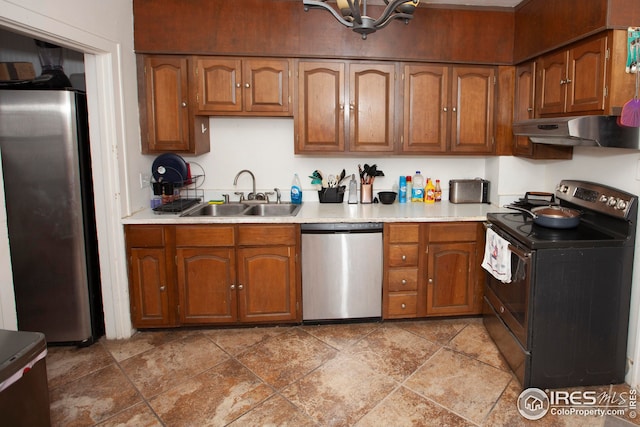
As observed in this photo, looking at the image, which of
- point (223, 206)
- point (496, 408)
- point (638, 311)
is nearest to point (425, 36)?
point (223, 206)

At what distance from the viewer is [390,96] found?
328cm

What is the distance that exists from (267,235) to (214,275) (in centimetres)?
48

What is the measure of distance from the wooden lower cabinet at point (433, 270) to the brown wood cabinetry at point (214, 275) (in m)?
0.71

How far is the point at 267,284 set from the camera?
10.1ft

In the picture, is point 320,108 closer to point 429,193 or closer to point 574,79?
point 429,193

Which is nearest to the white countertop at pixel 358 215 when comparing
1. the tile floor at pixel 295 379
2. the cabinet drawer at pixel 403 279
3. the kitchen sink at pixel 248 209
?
the kitchen sink at pixel 248 209

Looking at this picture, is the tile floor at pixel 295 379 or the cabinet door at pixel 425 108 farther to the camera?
the cabinet door at pixel 425 108

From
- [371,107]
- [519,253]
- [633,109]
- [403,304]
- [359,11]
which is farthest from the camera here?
[371,107]

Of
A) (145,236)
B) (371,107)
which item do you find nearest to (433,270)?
(371,107)

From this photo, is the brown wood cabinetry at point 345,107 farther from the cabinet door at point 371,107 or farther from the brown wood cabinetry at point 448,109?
the brown wood cabinetry at point 448,109

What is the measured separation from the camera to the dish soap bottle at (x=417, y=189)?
362cm

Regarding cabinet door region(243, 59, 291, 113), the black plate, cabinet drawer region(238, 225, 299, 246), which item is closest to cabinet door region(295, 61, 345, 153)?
cabinet door region(243, 59, 291, 113)

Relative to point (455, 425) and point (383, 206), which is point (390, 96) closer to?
point (383, 206)

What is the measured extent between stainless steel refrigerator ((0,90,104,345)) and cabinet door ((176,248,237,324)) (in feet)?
1.96
